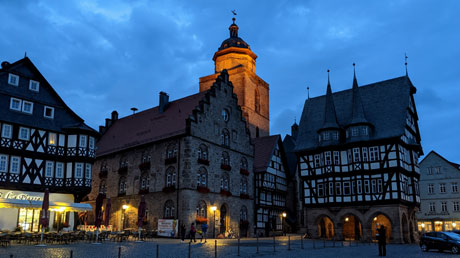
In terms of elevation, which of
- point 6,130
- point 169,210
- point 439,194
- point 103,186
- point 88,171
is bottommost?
point 169,210

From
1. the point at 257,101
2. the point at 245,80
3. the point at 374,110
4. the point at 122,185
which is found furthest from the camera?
Answer: the point at 257,101

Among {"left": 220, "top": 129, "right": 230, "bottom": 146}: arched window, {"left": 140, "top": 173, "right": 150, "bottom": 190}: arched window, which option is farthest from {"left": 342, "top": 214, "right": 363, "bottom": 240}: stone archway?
{"left": 140, "top": 173, "right": 150, "bottom": 190}: arched window

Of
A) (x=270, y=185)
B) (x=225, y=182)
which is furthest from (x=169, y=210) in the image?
(x=270, y=185)

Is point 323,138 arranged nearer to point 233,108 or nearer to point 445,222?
point 233,108

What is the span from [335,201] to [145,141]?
20307 millimetres

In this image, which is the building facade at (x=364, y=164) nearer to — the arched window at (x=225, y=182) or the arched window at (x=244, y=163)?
the arched window at (x=244, y=163)

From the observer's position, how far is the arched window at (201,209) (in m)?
39.4

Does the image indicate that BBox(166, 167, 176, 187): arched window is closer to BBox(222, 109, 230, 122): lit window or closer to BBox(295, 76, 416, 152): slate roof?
BBox(222, 109, 230, 122): lit window

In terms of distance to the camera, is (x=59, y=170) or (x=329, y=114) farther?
(x=329, y=114)

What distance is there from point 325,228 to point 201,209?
51.3 ft

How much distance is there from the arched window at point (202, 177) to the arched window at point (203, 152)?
3.61ft

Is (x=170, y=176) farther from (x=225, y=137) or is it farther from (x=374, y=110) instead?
(x=374, y=110)

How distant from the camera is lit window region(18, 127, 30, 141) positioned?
33844 mm

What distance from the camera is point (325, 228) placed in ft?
155
